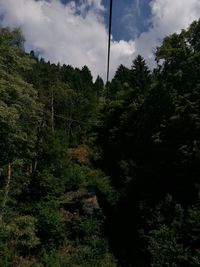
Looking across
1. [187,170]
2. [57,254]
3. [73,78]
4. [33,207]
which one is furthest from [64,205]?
[73,78]

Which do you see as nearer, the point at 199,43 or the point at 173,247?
the point at 173,247

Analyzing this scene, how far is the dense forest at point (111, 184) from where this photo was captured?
23609 mm

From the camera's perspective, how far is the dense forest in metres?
23.6

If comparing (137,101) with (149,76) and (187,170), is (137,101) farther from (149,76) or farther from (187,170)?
(187,170)

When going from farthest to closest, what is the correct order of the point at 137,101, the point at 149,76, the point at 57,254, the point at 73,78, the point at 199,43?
the point at 73,78 < the point at 149,76 < the point at 137,101 < the point at 199,43 < the point at 57,254

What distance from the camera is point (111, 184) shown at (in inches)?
1578

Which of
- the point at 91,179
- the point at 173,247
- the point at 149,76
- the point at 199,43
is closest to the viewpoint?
the point at 173,247

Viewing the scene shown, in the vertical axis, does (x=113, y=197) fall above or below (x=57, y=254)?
above

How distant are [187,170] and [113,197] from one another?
877 cm

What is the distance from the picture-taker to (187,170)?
2905 cm

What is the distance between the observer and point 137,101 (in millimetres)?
43969

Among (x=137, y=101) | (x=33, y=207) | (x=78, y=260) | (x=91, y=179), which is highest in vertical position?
(x=137, y=101)

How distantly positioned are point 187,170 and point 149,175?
338 centimetres

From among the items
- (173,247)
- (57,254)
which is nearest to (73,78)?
(57,254)
